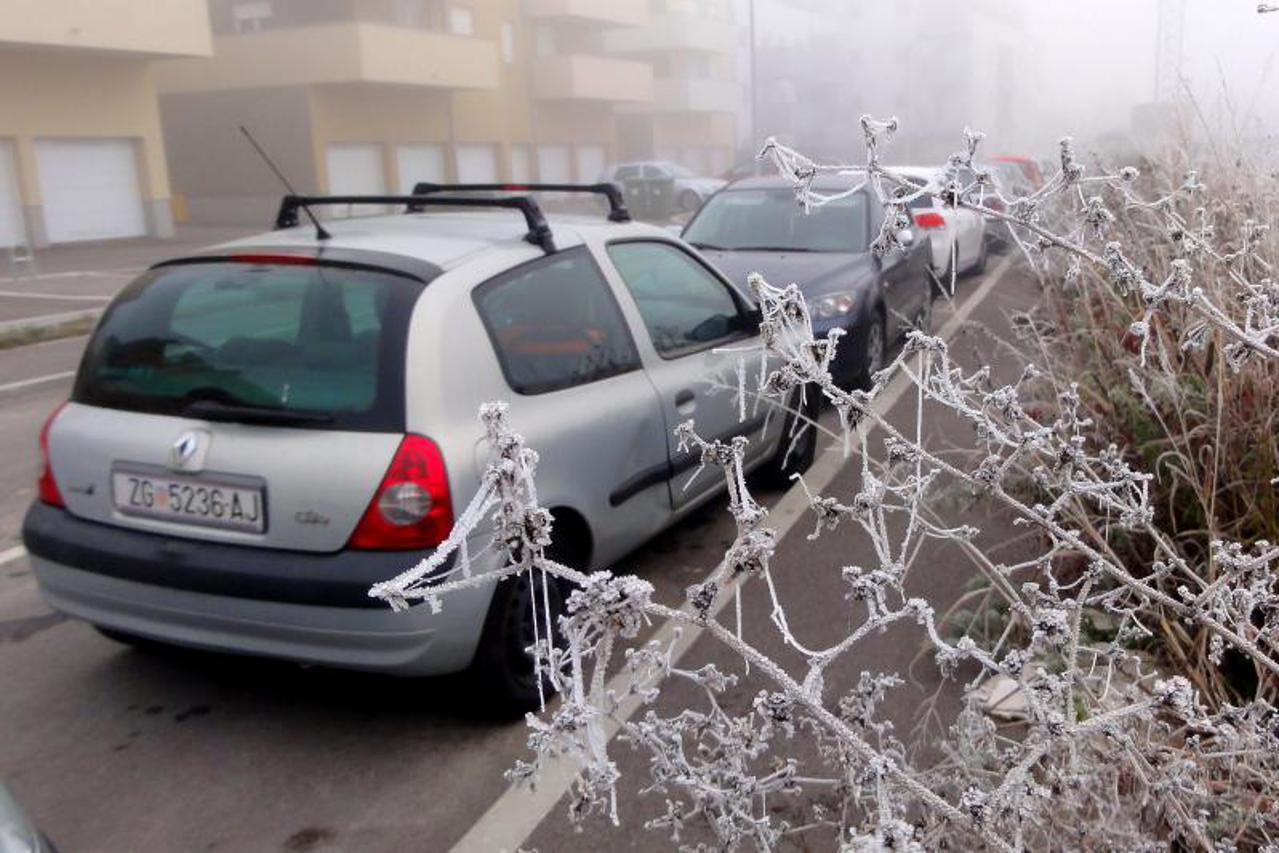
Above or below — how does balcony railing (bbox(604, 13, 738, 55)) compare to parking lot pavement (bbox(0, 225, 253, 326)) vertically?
above

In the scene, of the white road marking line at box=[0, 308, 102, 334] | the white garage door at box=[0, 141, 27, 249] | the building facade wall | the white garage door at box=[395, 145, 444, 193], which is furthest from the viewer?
the white garage door at box=[395, 145, 444, 193]

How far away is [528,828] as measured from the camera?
2990 mm

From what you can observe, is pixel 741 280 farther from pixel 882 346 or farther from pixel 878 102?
pixel 878 102

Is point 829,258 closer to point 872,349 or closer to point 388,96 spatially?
point 872,349

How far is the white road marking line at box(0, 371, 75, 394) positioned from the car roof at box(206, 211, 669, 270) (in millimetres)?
5950

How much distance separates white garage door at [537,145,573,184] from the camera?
4031cm

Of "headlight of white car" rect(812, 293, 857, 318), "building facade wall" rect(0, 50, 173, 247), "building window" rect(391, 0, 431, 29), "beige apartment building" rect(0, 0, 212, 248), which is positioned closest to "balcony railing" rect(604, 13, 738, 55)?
"building window" rect(391, 0, 431, 29)

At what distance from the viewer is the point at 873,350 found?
25.6ft

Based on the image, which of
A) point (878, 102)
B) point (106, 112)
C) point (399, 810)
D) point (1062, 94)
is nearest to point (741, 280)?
point (399, 810)

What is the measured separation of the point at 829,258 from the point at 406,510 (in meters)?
5.27

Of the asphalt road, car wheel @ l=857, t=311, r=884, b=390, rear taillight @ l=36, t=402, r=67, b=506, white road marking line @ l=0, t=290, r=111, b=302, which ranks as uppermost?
rear taillight @ l=36, t=402, r=67, b=506

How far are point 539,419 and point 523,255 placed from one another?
0.66 meters

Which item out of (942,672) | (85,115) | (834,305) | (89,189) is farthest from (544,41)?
(942,672)

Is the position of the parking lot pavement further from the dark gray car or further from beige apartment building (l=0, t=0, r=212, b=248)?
the dark gray car
